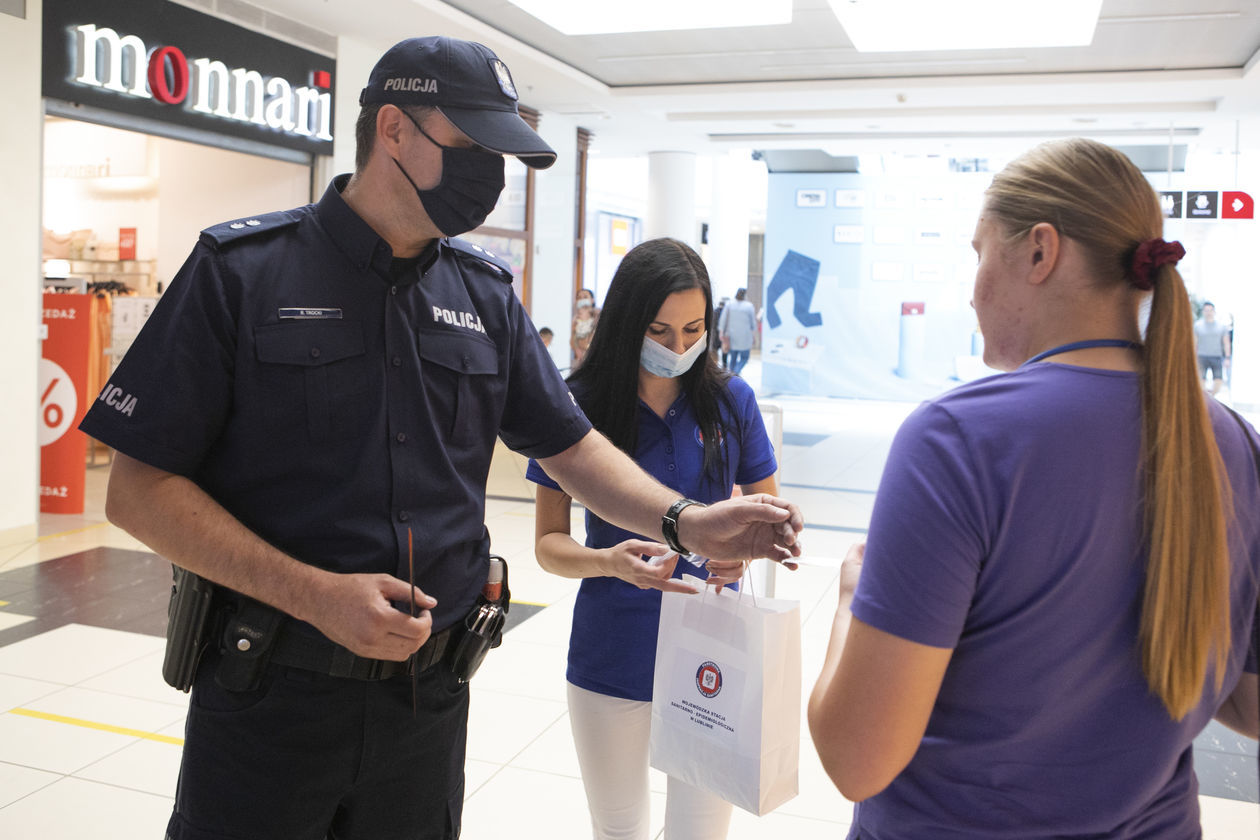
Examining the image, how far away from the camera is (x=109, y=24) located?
251 inches

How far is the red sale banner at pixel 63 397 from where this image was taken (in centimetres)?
690

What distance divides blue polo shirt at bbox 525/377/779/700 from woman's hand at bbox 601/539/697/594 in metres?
0.11

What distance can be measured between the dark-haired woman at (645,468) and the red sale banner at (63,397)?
5857 mm

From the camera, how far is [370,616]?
1.31m

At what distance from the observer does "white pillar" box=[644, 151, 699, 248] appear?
596 inches

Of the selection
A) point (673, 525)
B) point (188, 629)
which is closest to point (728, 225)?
point (673, 525)

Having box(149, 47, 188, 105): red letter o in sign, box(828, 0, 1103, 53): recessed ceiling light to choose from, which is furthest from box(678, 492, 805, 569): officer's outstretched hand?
box(828, 0, 1103, 53): recessed ceiling light

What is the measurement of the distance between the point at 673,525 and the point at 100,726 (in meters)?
2.85

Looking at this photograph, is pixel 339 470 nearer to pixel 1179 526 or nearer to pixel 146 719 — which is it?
pixel 1179 526

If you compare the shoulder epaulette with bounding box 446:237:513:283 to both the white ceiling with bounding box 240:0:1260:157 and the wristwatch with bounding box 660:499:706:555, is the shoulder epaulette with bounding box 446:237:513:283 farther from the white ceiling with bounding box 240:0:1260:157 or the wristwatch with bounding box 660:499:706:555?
the white ceiling with bounding box 240:0:1260:157

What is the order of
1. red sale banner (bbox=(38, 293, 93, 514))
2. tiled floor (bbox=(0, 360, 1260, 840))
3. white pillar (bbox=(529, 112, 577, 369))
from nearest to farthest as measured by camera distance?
tiled floor (bbox=(0, 360, 1260, 840)), red sale banner (bbox=(38, 293, 93, 514)), white pillar (bbox=(529, 112, 577, 369))

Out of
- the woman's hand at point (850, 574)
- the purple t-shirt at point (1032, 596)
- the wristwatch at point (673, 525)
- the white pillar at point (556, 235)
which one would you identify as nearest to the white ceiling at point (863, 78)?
the white pillar at point (556, 235)

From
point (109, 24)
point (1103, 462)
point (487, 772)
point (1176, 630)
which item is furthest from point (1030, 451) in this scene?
point (109, 24)

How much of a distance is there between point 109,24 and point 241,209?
8.55 ft
